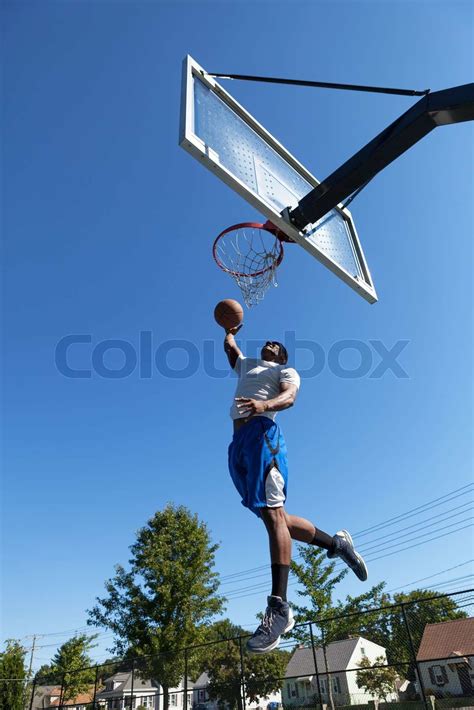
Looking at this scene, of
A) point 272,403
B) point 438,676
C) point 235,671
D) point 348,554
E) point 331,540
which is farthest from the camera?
point 235,671

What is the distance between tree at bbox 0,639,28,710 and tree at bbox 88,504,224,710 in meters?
4.84

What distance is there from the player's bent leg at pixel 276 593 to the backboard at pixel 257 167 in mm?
2924

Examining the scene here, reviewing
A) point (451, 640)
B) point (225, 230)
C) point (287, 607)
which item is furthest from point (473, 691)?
point (225, 230)

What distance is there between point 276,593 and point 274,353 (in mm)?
1820

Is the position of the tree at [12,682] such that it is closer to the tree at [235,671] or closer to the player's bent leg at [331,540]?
the tree at [235,671]

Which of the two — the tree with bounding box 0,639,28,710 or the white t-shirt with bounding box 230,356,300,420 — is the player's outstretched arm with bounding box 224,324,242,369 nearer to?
the white t-shirt with bounding box 230,356,300,420

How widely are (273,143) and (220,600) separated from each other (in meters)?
19.0

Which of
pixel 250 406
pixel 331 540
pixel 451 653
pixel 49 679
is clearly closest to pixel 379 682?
pixel 451 653

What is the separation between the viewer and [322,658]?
66.2 ft

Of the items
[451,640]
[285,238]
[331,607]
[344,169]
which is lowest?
[451,640]

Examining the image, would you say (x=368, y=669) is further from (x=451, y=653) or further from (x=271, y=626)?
(x=271, y=626)

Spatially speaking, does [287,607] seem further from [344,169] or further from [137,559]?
[137,559]

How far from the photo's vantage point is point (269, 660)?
25891mm

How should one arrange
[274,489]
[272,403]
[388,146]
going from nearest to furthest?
[274,489] < [272,403] < [388,146]
